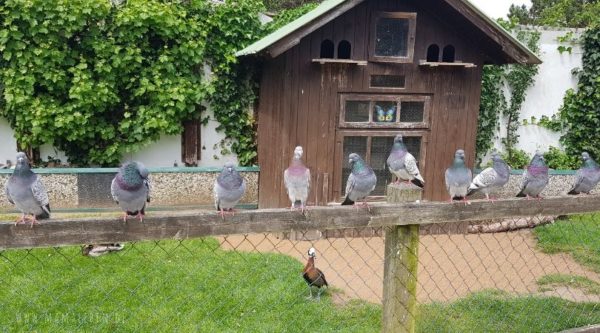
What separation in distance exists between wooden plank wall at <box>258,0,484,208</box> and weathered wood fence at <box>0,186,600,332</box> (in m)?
4.83

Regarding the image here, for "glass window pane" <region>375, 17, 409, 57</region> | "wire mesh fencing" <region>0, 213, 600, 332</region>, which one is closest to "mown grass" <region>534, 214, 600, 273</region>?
"wire mesh fencing" <region>0, 213, 600, 332</region>

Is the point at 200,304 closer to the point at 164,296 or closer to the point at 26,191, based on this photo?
the point at 164,296

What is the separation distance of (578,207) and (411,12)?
503cm

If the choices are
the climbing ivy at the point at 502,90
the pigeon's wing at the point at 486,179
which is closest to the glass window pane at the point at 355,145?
the pigeon's wing at the point at 486,179

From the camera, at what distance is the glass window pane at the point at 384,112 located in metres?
7.31

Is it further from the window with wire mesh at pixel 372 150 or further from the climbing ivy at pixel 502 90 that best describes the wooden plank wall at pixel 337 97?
the climbing ivy at pixel 502 90

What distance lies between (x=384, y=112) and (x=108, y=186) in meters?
4.23

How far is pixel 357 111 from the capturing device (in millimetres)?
7320

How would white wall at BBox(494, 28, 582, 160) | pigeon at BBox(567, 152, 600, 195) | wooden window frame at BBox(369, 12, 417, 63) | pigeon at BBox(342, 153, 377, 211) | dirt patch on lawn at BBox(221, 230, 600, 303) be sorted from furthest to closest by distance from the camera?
white wall at BBox(494, 28, 582, 160) < wooden window frame at BBox(369, 12, 417, 63) < dirt patch on lawn at BBox(221, 230, 600, 303) < pigeon at BBox(567, 152, 600, 195) < pigeon at BBox(342, 153, 377, 211)

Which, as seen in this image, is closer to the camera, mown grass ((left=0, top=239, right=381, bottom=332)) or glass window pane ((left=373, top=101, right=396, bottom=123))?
mown grass ((left=0, top=239, right=381, bottom=332))

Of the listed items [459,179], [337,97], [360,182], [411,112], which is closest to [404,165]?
[459,179]

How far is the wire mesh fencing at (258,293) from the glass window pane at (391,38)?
9.57 ft

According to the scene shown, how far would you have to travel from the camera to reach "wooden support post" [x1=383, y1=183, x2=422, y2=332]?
229cm

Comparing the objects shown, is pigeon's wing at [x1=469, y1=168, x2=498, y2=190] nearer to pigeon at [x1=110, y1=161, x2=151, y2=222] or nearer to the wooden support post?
the wooden support post
